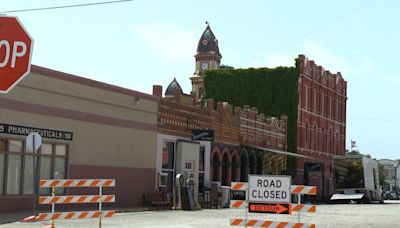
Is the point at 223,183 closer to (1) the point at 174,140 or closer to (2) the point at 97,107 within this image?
(1) the point at 174,140

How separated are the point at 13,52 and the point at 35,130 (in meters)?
15.7

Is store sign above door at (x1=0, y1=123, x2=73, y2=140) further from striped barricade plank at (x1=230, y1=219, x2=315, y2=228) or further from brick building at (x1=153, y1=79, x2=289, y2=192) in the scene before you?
striped barricade plank at (x1=230, y1=219, x2=315, y2=228)

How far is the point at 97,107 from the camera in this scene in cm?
2753

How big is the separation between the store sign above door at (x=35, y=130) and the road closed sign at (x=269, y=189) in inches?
435

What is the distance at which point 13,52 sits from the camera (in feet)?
28.5

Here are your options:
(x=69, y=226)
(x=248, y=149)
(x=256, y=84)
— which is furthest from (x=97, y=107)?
(x=256, y=84)

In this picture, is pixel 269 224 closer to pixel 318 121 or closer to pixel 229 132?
pixel 229 132

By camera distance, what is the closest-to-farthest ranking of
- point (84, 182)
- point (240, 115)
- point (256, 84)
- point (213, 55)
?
point (84, 182), point (240, 115), point (256, 84), point (213, 55)

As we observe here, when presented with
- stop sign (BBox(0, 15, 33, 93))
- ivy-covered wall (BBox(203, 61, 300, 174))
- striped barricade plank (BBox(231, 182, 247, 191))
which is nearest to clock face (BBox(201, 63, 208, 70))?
ivy-covered wall (BBox(203, 61, 300, 174))

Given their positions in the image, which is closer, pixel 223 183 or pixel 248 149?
pixel 223 183

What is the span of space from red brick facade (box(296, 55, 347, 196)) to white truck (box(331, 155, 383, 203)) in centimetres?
758

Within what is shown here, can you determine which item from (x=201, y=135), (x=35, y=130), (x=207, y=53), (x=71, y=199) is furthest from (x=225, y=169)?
(x=207, y=53)

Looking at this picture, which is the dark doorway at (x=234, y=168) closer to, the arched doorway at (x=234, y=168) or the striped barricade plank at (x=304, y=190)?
the arched doorway at (x=234, y=168)

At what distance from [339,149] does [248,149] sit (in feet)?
98.8
